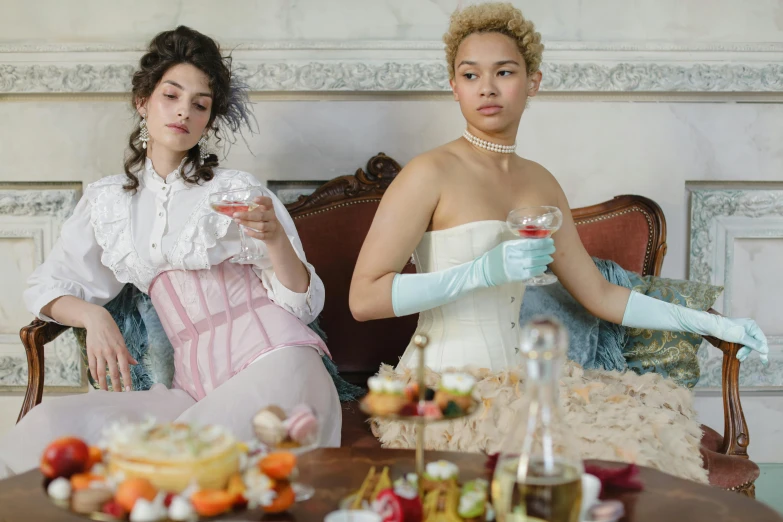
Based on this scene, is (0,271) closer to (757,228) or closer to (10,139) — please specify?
(10,139)

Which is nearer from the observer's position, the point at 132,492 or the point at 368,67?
the point at 132,492

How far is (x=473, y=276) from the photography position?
212cm

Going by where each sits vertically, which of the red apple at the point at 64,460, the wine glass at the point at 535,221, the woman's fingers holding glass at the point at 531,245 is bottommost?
the red apple at the point at 64,460

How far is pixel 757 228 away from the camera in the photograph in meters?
3.34

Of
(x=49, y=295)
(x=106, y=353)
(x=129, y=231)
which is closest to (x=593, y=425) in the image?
(x=106, y=353)

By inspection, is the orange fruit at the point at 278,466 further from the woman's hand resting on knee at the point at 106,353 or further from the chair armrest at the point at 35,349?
the chair armrest at the point at 35,349

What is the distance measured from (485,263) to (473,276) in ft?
0.16

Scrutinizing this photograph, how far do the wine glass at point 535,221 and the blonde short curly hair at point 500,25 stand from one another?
0.57m

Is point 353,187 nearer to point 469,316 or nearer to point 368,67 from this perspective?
point 368,67

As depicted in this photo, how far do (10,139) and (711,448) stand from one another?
115 inches

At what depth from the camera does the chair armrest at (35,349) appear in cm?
236

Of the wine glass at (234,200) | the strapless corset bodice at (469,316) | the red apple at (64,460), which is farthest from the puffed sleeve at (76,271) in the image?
the red apple at (64,460)

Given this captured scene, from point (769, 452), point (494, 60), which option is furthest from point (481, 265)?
point (769, 452)

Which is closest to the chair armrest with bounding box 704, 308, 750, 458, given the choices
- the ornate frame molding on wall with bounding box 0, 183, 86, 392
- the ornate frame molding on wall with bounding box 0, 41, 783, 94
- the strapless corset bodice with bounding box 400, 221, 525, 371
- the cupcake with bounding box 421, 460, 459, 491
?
the strapless corset bodice with bounding box 400, 221, 525, 371
